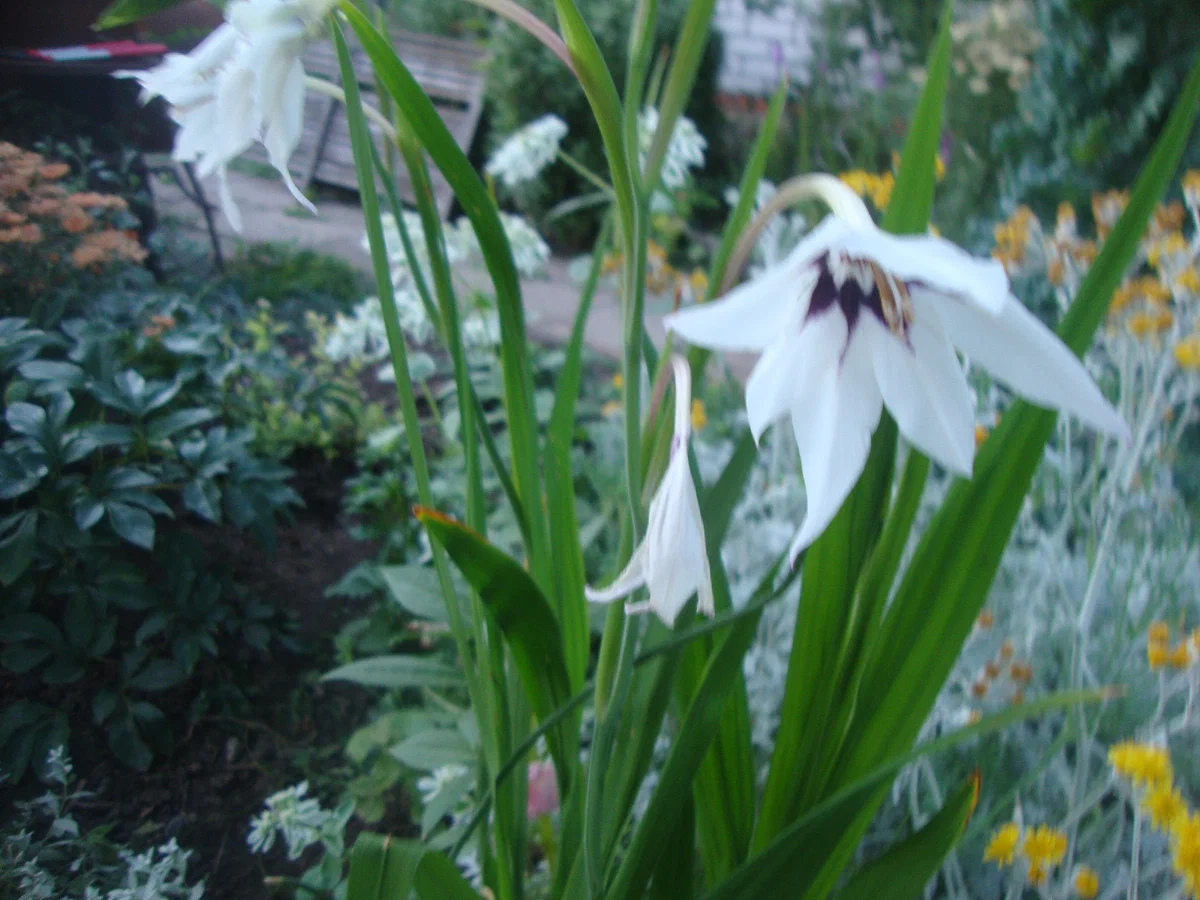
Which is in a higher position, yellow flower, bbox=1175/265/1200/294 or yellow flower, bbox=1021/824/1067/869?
yellow flower, bbox=1175/265/1200/294

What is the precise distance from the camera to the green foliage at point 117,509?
695 millimetres

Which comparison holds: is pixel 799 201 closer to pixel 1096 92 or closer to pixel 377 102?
pixel 377 102

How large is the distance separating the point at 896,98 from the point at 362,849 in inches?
94.9

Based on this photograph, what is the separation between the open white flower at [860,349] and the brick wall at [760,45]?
8.35ft

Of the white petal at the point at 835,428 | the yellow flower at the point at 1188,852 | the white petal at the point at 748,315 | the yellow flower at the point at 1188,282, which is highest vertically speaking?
the yellow flower at the point at 1188,282

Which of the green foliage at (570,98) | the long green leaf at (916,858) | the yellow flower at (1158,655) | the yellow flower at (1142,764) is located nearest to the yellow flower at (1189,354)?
the yellow flower at (1158,655)

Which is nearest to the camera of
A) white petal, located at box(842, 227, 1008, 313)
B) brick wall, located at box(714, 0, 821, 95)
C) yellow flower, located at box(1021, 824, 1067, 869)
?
white petal, located at box(842, 227, 1008, 313)

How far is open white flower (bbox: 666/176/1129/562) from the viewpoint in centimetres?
34

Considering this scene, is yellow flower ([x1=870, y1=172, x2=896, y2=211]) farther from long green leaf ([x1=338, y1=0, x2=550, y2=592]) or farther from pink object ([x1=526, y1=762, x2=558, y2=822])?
pink object ([x1=526, y1=762, x2=558, y2=822])

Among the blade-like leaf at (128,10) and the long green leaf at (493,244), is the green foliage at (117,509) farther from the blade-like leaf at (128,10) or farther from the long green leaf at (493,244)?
the long green leaf at (493,244)

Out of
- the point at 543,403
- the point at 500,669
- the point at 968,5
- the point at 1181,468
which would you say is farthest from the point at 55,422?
the point at 968,5

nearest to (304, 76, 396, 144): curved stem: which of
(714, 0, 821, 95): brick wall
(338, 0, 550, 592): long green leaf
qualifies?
(338, 0, 550, 592): long green leaf

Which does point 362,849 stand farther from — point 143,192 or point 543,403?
point 543,403

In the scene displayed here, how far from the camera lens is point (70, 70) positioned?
0.75 m
